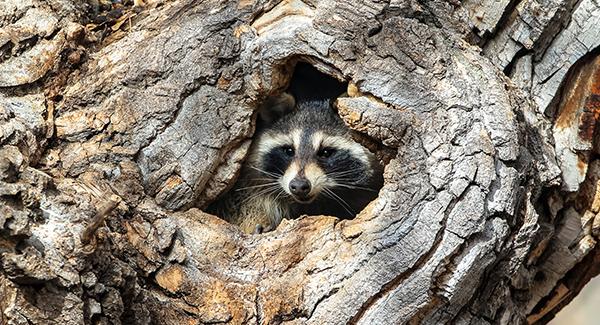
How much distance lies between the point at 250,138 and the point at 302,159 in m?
0.83

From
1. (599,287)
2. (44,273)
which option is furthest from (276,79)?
(599,287)

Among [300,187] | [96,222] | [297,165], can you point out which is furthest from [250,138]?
[96,222]

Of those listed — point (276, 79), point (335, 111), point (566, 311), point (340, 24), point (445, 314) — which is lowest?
point (566, 311)

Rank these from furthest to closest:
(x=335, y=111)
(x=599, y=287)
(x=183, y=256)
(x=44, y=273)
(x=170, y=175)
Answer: (x=599, y=287) → (x=335, y=111) → (x=170, y=175) → (x=183, y=256) → (x=44, y=273)

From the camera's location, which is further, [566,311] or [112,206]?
[566,311]

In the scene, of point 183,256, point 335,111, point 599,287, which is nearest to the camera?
point 183,256

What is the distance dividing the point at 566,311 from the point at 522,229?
523cm

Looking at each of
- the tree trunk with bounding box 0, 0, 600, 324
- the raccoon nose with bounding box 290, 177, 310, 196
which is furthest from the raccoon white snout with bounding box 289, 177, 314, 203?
the tree trunk with bounding box 0, 0, 600, 324

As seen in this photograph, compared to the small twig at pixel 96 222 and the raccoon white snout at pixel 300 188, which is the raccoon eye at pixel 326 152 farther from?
the small twig at pixel 96 222

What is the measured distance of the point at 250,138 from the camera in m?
4.22

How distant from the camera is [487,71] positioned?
3695mm

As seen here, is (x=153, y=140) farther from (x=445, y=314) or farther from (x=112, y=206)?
(x=445, y=314)

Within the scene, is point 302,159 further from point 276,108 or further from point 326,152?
point 276,108

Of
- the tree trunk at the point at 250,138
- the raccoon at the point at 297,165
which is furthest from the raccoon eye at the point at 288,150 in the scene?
the tree trunk at the point at 250,138
